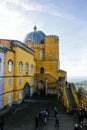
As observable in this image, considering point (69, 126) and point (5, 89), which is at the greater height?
point (5, 89)

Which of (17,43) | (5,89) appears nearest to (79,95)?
(5,89)

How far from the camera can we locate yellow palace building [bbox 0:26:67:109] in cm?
3778

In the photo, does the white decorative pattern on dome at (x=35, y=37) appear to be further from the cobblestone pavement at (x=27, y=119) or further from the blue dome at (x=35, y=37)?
the cobblestone pavement at (x=27, y=119)

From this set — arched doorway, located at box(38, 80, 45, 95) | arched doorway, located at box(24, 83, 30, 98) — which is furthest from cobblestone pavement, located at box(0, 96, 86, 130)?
Answer: arched doorway, located at box(38, 80, 45, 95)

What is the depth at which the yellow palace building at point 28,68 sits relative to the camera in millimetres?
37781

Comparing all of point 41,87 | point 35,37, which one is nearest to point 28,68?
point 41,87

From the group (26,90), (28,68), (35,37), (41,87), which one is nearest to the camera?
(26,90)

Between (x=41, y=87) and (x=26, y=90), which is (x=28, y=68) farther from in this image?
(x=41, y=87)

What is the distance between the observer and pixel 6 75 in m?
37.8

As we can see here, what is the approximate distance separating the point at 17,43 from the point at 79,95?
1409 cm

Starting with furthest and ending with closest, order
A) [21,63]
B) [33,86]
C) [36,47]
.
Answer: [36,47]
[33,86]
[21,63]

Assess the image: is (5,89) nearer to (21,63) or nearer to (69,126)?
(21,63)

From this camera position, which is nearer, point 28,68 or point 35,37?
point 28,68

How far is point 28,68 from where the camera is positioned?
165 feet
